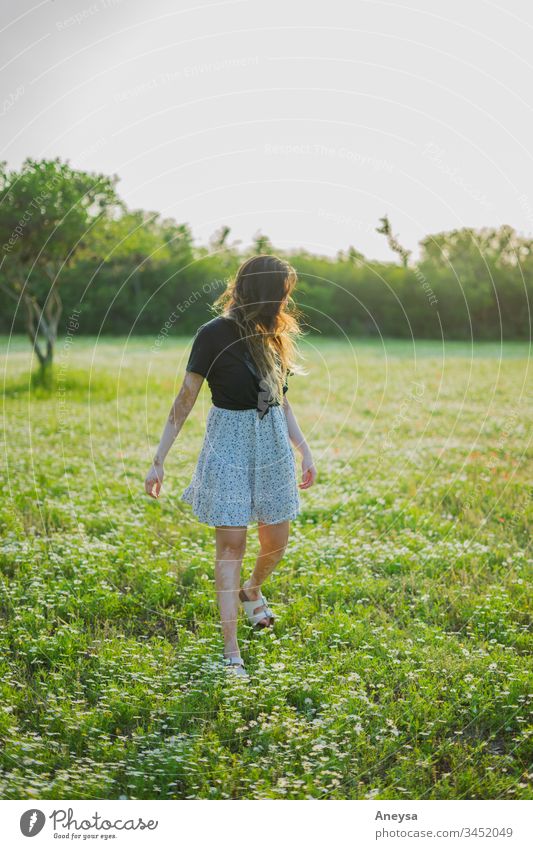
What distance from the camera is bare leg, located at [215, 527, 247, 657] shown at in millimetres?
4715

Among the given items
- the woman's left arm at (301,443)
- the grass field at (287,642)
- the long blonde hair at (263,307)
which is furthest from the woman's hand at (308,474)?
the grass field at (287,642)

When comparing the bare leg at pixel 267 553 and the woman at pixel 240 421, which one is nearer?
the woman at pixel 240 421

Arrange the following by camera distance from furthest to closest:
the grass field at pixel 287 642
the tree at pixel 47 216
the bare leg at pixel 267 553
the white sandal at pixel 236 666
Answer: the tree at pixel 47 216
the bare leg at pixel 267 553
the white sandal at pixel 236 666
the grass field at pixel 287 642

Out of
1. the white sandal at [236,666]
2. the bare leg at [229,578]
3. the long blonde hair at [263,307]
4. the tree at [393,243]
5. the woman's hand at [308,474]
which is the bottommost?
the white sandal at [236,666]

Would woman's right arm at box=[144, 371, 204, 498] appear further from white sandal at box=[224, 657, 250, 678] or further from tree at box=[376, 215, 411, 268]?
tree at box=[376, 215, 411, 268]

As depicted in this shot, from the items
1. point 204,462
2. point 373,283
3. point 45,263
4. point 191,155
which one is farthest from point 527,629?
point 373,283

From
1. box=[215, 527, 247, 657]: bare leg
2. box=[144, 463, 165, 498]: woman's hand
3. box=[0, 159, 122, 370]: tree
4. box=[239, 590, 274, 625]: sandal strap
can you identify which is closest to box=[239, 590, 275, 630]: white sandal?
box=[239, 590, 274, 625]: sandal strap

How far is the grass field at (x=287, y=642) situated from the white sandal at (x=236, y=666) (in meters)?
0.07

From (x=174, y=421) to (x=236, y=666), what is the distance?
147 cm

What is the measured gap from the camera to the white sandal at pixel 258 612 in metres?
5.27

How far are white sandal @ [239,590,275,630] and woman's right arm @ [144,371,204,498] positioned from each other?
115cm

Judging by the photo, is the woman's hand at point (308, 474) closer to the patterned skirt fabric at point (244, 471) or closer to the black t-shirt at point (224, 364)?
the patterned skirt fabric at point (244, 471)

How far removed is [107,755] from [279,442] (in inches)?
76.4

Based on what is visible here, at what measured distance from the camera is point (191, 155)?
22.8 feet
